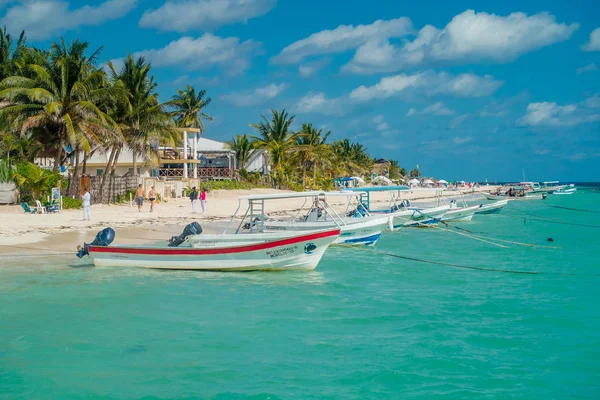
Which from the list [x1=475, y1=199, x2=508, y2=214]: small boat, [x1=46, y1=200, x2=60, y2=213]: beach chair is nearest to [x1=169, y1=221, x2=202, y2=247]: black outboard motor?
[x1=46, y1=200, x2=60, y2=213]: beach chair

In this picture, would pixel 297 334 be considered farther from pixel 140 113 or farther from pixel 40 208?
pixel 140 113

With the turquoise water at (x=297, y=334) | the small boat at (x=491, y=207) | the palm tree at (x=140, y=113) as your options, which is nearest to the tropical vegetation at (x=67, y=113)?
the palm tree at (x=140, y=113)

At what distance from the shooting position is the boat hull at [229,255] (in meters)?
15.7

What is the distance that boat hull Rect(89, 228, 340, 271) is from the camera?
51.5 ft

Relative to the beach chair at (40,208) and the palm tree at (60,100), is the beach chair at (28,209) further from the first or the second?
the palm tree at (60,100)

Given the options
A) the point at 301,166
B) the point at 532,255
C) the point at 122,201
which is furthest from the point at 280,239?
the point at 301,166

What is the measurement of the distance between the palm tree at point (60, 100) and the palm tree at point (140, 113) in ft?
11.0

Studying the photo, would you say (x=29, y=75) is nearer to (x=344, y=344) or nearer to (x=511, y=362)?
(x=344, y=344)

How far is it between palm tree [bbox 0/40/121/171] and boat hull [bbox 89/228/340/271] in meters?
16.6

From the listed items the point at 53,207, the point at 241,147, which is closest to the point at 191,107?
the point at 241,147

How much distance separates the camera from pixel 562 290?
15.7 meters

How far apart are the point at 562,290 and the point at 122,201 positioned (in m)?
28.7

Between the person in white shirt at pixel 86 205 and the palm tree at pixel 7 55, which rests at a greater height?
the palm tree at pixel 7 55

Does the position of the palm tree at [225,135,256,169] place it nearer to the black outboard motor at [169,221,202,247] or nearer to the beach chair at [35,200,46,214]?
the beach chair at [35,200,46,214]
